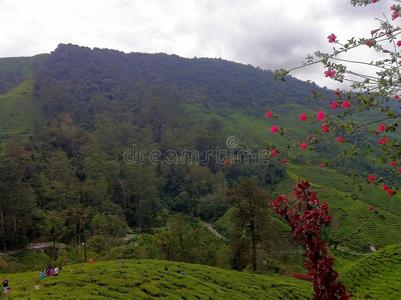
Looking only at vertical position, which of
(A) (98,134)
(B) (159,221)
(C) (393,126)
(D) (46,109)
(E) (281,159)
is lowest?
(B) (159,221)

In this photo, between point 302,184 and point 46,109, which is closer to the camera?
point 302,184

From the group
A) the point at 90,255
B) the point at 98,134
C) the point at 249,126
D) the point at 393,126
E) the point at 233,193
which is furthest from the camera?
the point at 249,126

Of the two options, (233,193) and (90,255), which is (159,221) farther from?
(233,193)

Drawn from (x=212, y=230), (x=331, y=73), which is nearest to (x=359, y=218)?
(x=212, y=230)

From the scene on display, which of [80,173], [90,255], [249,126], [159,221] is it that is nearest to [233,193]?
[90,255]

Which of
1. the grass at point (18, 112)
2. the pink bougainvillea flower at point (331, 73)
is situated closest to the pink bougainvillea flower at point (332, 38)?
the pink bougainvillea flower at point (331, 73)

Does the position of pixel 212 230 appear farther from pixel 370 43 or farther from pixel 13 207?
pixel 370 43

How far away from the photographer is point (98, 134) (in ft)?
379

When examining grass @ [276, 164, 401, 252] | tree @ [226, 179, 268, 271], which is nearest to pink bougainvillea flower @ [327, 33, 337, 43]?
tree @ [226, 179, 268, 271]

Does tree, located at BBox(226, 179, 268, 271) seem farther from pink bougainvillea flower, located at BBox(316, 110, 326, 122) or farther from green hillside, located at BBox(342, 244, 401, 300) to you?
pink bougainvillea flower, located at BBox(316, 110, 326, 122)

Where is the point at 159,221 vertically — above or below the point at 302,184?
below

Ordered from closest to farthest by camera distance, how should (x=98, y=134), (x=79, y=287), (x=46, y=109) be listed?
(x=79, y=287) < (x=98, y=134) < (x=46, y=109)

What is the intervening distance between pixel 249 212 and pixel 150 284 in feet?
60.5

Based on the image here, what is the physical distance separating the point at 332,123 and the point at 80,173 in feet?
295
